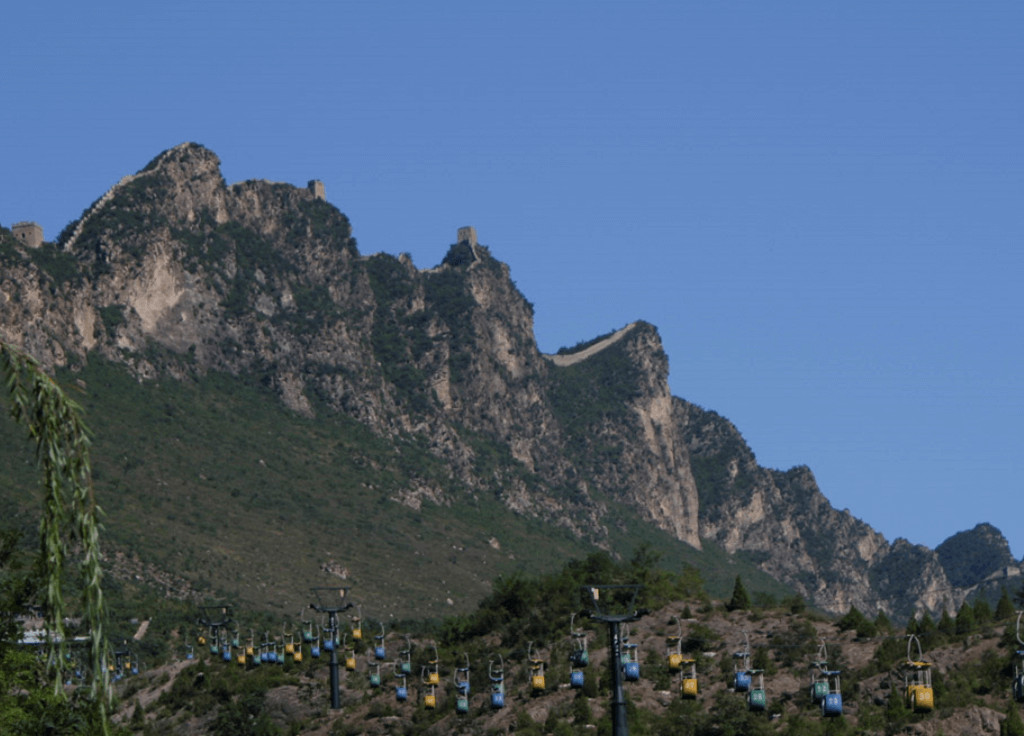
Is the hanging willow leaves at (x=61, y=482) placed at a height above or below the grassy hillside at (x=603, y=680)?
below

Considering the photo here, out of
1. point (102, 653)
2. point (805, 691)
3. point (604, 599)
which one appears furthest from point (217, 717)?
point (102, 653)

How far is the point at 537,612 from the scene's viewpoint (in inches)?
4286

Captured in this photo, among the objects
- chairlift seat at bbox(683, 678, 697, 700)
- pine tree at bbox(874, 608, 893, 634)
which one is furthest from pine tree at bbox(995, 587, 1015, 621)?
chairlift seat at bbox(683, 678, 697, 700)

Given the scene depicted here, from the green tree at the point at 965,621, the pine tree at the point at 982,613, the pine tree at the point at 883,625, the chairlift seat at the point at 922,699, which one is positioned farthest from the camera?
the pine tree at the point at 883,625

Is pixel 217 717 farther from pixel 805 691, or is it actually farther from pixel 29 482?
pixel 29 482

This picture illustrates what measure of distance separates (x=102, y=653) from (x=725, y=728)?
2234 inches

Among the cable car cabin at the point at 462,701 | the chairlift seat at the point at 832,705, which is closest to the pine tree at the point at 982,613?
the cable car cabin at the point at 462,701

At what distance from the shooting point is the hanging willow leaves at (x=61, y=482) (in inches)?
840

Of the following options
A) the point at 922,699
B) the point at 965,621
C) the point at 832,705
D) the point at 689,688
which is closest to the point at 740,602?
the point at 965,621

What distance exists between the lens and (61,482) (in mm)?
21750

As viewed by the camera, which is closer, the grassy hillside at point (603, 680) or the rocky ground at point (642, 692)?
the grassy hillside at point (603, 680)

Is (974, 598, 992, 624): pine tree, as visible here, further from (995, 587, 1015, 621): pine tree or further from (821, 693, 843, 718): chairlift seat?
(821, 693, 843, 718): chairlift seat

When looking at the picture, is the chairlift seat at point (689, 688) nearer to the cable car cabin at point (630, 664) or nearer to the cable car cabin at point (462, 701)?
the cable car cabin at point (630, 664)

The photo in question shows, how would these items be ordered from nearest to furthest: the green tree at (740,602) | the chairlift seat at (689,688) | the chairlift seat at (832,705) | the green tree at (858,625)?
the chairlift seat at (832,705), the chairlift seat at (689,688), the green tree at (858,625), the green tree at (740,602)
